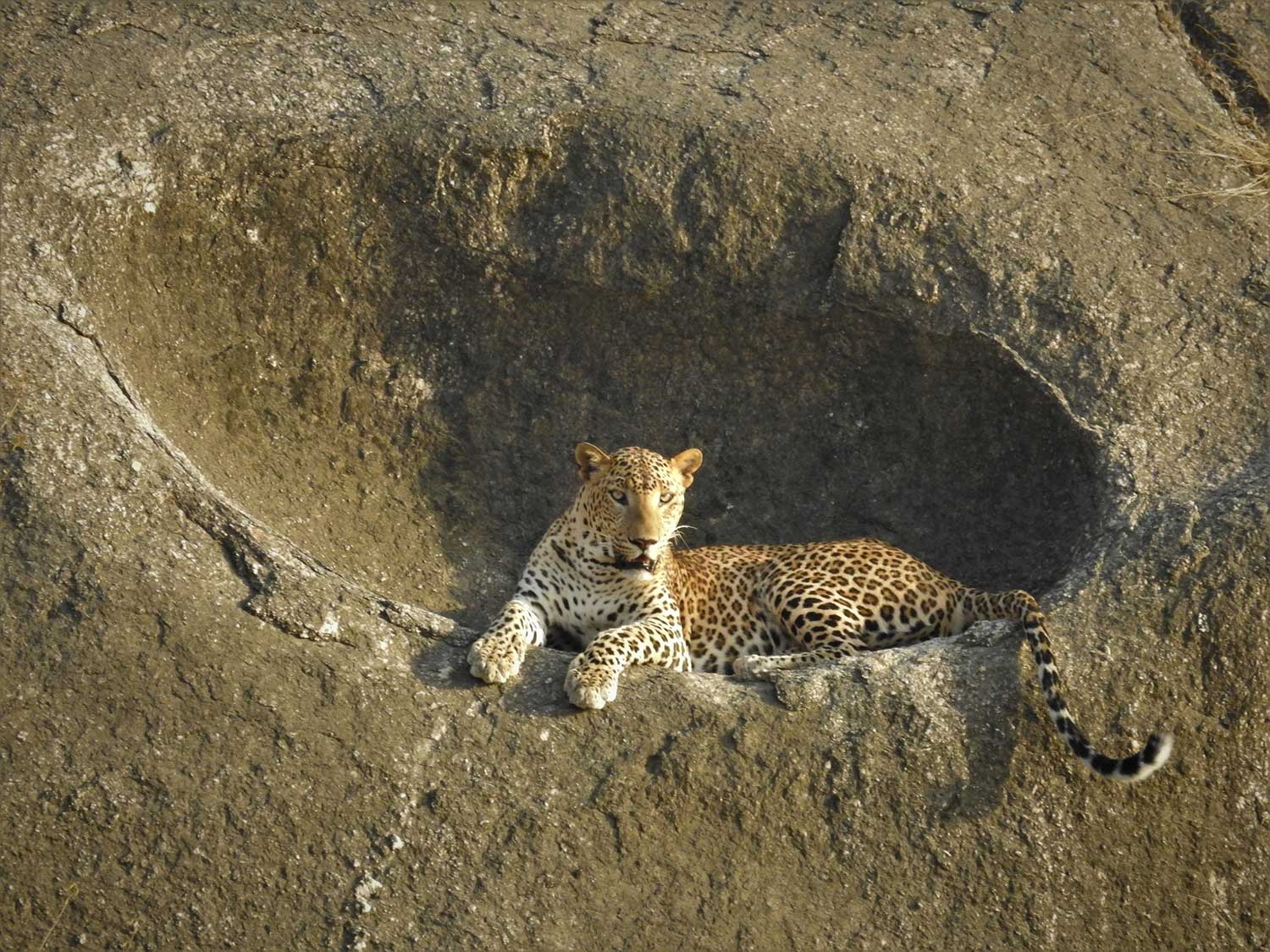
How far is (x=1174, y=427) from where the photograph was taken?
30.1 feet

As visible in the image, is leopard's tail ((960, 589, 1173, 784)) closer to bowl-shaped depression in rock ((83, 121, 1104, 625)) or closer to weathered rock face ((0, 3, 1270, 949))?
weathered rock face ((0, 3, 1270, 949))

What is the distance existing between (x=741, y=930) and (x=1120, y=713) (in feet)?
7.06

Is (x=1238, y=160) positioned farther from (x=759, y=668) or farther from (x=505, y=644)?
(x=505, y=644)

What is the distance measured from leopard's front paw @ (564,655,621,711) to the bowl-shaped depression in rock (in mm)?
1847

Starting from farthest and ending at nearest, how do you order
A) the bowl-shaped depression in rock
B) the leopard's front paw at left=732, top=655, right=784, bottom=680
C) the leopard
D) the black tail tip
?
the bowl-shaped depression in rock
the leopard
the leopard's front paw at left=732, top=655, right=784, bottom=680
the black tail tip

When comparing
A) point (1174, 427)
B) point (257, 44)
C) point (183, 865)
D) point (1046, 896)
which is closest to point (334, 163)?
point (257, 44)

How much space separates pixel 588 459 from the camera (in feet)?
31.1

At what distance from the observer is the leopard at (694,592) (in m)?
9.05

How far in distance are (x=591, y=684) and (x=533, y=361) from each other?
3.14 m

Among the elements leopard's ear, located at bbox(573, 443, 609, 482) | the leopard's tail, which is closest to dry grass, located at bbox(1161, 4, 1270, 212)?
the leopard's tail

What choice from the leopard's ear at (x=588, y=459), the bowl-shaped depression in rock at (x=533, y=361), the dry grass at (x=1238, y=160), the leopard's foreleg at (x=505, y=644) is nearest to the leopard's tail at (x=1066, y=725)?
the bowl-shaped depression in rock at (x=533, y=361)

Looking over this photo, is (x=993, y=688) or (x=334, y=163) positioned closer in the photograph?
(x=993, y=688)

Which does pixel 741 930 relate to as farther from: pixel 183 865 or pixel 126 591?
pixel 126 591

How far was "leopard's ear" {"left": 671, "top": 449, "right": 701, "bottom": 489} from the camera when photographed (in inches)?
377
